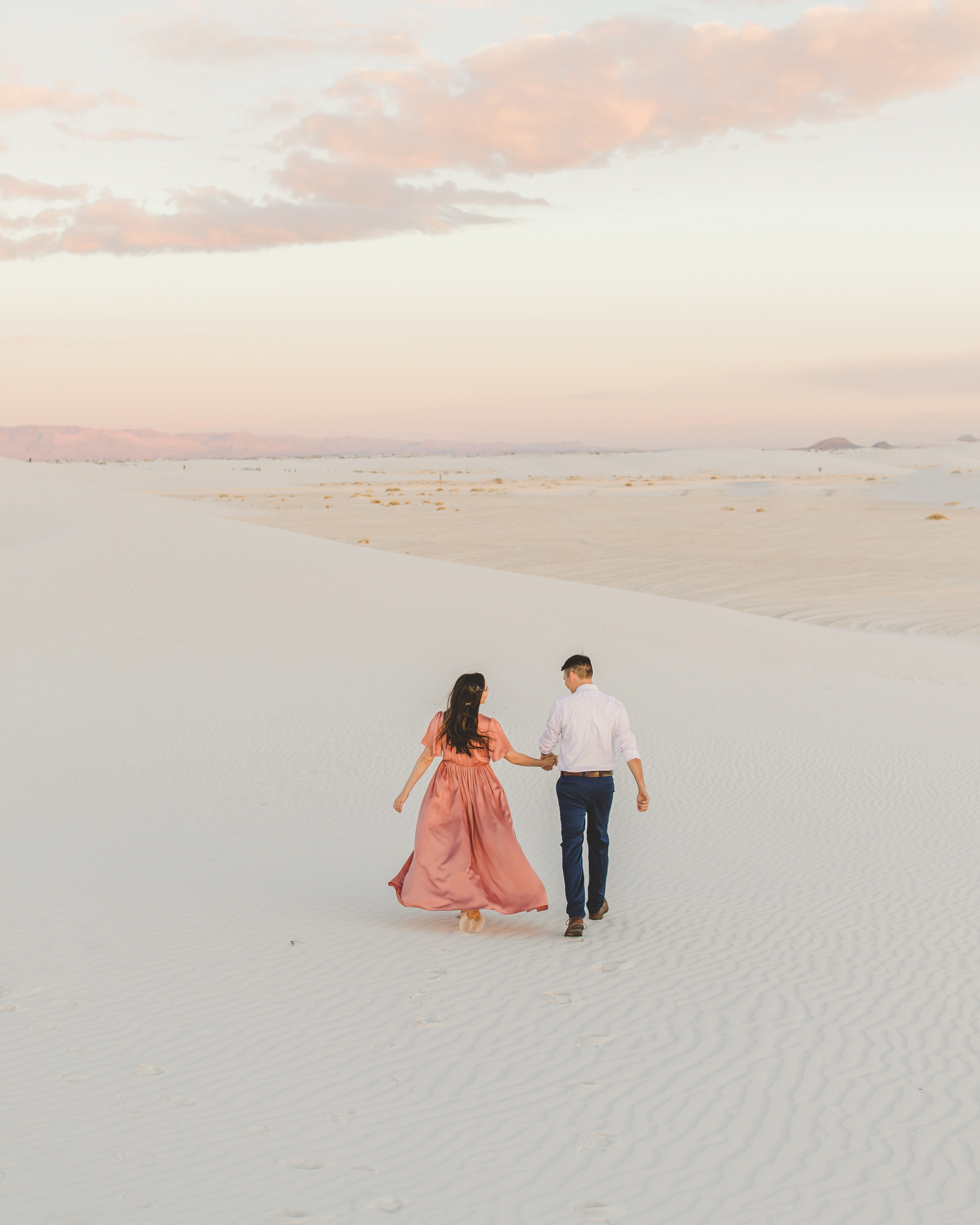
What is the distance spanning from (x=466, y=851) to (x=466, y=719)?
2.32 feet

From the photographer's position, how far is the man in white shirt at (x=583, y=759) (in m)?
5.40

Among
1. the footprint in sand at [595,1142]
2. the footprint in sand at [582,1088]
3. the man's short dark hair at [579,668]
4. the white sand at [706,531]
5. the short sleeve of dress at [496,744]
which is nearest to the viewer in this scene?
the footprint in sand at [595,1142]

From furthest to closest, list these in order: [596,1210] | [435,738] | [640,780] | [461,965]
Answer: [435,738] → [640,780] → [461,965] → [596,1210]

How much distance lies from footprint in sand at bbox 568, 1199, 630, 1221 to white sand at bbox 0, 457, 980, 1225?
1cm

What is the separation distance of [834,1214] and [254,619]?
12.1m

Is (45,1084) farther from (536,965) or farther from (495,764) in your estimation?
(495,764)

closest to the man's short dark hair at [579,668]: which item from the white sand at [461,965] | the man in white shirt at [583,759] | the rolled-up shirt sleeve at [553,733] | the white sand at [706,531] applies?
the man in white shirt at [583,759]

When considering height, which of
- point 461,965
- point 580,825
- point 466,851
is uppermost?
point 580,825

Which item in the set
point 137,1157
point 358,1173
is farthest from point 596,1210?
point 137,1157

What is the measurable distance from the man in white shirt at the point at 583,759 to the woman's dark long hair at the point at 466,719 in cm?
34

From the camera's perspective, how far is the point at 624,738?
5.37 m

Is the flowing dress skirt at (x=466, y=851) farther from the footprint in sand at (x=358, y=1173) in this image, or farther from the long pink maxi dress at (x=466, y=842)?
the footprint in sand at (x=358, y=1173)

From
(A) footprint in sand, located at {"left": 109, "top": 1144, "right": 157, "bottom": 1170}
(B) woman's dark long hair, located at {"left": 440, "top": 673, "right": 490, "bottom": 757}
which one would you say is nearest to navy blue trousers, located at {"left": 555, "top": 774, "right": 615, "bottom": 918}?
(B) woman's dark long hair, located at {"left": 440, "top": 673, "right": 490, "bottom": 757}

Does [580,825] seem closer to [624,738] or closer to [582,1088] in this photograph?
[624,738]
